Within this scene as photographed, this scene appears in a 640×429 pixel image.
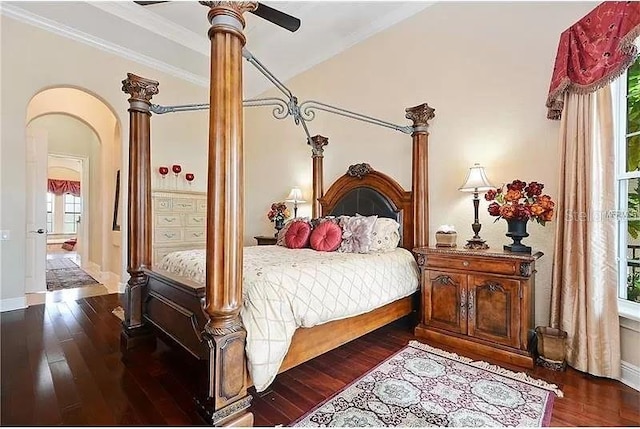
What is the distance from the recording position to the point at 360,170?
13.1ft

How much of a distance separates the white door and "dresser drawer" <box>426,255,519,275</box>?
18.4 ft

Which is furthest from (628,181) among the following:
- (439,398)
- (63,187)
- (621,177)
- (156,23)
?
(63,187)

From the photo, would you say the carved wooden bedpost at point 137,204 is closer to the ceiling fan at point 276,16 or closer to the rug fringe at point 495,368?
the ceiling fan at point 276,16

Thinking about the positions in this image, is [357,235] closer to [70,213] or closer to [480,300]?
[480,300]

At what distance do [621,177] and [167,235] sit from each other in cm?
555

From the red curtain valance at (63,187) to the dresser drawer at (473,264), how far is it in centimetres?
1357

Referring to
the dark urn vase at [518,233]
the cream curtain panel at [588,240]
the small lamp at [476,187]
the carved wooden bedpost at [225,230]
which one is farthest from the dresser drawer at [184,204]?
the cream curtain panel at [588,240]

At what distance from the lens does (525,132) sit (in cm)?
292

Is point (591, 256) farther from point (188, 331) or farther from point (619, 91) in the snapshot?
point (188, 331)

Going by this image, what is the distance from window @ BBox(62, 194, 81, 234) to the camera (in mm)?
11578

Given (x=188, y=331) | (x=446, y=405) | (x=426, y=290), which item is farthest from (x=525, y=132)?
(x=188, y=331)

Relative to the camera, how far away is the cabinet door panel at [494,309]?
2.45 meters

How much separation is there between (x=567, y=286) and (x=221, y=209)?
2641 mm

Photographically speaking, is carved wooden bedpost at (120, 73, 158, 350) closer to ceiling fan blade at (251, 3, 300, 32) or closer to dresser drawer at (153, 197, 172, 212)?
ceiling fan blade at (251, 3, 300, 32)
